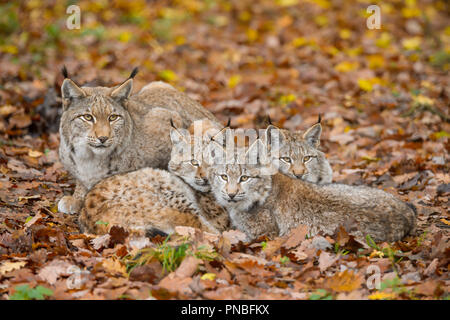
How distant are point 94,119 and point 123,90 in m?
0.56

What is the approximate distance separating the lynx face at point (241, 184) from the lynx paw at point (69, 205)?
1695mm

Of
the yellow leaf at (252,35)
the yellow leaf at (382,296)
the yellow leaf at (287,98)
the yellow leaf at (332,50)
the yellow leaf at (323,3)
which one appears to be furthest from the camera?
the yellow leaf at (323,3)

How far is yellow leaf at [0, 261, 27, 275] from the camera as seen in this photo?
4879 millimetres

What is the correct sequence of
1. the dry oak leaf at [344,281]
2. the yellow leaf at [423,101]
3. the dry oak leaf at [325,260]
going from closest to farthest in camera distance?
the dry oak leaf at [344,281], the dry oak leaf at [325,260], the yellow leaf at [423,101]

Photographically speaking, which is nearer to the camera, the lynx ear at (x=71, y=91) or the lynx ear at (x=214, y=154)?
the lynx ear at (x=214, y=154)

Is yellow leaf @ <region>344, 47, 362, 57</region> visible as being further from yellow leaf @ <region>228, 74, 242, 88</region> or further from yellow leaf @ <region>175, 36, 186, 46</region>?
yellow leaf @ <region>175, 36, 186, 46</region>

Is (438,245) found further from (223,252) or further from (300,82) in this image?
(300,82)

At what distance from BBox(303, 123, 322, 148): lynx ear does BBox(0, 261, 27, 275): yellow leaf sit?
3.64 meters

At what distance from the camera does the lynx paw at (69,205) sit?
6.71m

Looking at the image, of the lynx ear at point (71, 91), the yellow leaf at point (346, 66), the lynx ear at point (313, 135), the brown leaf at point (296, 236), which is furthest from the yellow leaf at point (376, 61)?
the brown leaf at point (296, 236)

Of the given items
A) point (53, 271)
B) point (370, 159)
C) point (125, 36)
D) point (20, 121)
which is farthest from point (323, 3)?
point (53, 271)

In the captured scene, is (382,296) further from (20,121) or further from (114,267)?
(20,121)

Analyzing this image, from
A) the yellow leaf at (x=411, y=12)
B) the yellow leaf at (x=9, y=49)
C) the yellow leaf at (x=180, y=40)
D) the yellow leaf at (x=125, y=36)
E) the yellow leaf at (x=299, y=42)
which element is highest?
the yellow leaf at (x=411, y=12)

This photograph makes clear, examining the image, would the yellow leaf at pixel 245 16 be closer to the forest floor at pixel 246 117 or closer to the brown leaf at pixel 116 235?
the forest floor at pixel 246 117
